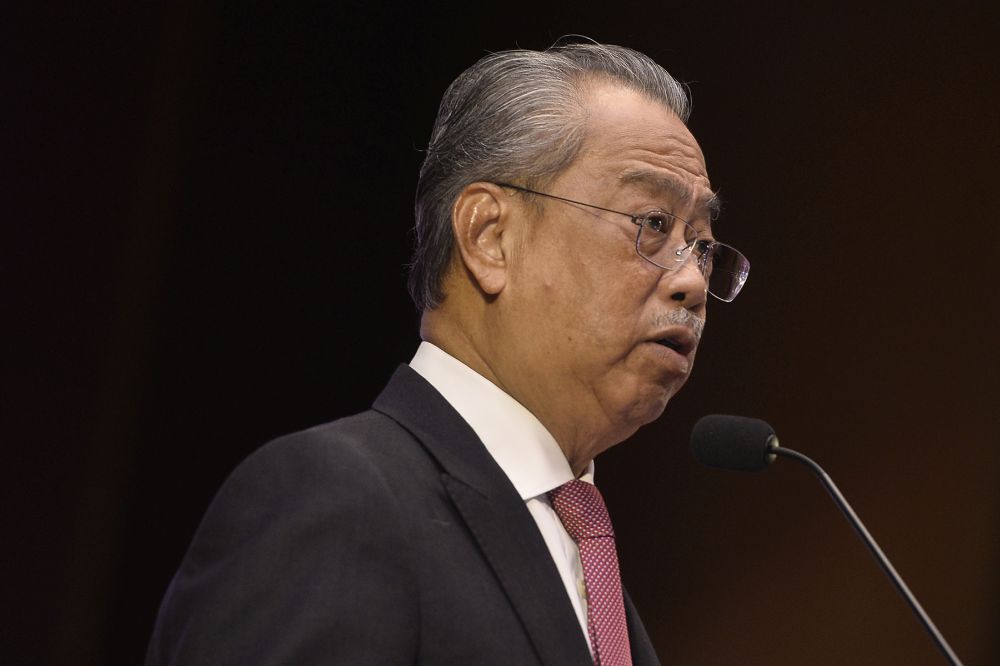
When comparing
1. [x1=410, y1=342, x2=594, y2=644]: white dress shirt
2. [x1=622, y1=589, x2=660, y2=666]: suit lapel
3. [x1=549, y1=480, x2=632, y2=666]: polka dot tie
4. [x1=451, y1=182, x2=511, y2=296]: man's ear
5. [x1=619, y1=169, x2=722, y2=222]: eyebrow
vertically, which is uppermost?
[x1=619, y1=169, x2=722, y2=222]: eyebrow

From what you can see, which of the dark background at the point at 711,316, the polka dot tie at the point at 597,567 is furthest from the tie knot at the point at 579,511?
the dark background at the point at 711,316

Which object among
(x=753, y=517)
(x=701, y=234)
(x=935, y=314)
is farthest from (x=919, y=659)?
(x=701, y=234)

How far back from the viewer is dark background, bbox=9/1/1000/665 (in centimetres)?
252

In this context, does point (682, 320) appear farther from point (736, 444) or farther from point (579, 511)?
point (579, 511)

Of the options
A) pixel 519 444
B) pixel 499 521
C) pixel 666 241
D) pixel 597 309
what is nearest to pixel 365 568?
pixel 499 521

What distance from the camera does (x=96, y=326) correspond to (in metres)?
2.61

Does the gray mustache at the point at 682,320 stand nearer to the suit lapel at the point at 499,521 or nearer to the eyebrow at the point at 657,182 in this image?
the eyebrow at the point at 657,182

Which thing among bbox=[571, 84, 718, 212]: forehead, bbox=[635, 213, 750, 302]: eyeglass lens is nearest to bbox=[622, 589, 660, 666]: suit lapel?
bbox=[635, 213, 750, 302]: eyeglass lens

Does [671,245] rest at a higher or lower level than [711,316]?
higher

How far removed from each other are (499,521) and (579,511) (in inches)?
7.1

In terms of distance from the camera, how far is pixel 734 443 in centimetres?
143

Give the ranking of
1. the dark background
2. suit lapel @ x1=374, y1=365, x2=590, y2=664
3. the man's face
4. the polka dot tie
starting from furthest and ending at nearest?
the dark background, the man's face, the polka dot tie, suit lapel @ x1=374, y1=365, x2=590, y2=664

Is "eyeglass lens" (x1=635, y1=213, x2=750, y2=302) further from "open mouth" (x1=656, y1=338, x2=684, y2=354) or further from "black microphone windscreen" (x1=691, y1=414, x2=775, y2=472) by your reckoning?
"black microphone windscreen" (x1=691, y1=414, x2=775, y2=472)

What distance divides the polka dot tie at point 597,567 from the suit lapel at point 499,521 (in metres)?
0.10
